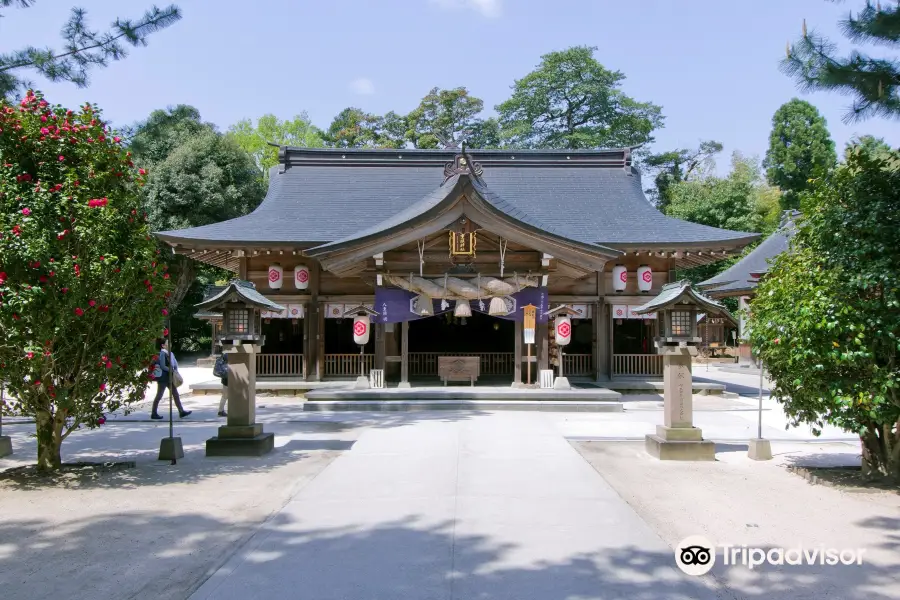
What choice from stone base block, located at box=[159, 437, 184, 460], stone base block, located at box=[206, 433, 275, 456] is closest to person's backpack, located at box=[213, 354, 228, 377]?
stone base block, located at box=[206, 433, 275, 456]

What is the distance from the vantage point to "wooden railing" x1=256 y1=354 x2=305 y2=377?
1848 centimetres

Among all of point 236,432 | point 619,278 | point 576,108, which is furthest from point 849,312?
point 576,108

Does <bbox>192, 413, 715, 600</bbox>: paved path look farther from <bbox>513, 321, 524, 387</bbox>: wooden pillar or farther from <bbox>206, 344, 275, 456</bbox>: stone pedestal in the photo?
Answer: <bbox>513, 321, 524, 387</bbox>: wooden pillar

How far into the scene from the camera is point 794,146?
43.9 m

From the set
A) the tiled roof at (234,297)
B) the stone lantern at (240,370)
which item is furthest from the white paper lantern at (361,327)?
the tiled roof at (234,297)

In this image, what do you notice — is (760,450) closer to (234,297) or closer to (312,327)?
(234,297)

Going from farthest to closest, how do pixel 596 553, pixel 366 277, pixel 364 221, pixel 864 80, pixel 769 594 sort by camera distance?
pixel 364 221, pixel 366 277, pixel 864 80, pixel 596 553, pixel 769 594

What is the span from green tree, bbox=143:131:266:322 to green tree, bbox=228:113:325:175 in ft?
50.4

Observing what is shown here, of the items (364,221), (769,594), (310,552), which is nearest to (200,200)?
(364,221)

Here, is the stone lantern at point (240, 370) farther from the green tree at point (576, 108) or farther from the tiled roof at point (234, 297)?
the green tree at point (576, 108)

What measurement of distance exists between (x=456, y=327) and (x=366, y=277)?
7.20 meters

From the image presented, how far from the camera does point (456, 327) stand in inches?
889

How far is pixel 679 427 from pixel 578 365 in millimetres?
10150

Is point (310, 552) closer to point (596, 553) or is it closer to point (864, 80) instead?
point (596, 553)
